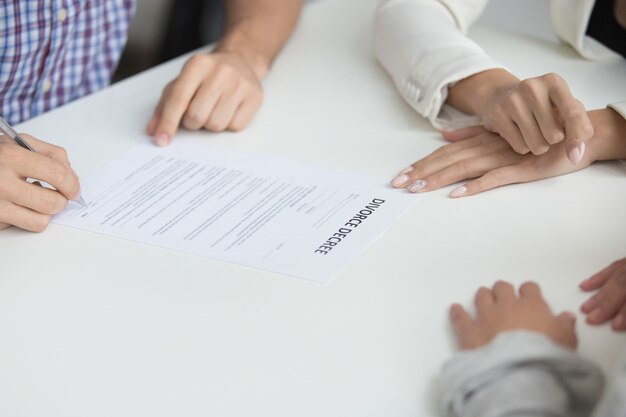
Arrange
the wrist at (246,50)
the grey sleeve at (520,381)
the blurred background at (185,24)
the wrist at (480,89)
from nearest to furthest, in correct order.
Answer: the grey sleeve at (520,381), the wrist at (480,89), the wrist at (246,50), the blurred background at (185,24)

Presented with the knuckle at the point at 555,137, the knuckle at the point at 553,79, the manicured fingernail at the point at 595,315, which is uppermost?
the knuckle at the point at 553,79

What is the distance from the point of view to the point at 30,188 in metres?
0.94

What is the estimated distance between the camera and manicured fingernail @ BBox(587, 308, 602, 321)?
743mm

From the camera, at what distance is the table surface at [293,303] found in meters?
0.70

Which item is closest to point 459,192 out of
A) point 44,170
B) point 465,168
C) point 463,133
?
point 465,168

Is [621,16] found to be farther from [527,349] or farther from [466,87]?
[527,349]

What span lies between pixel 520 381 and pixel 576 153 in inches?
13.5

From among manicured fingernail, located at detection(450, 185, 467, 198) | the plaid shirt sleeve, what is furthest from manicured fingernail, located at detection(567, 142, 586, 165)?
the plaid shirt sleeve

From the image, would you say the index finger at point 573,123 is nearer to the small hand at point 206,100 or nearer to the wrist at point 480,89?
the wrist at point 480,89

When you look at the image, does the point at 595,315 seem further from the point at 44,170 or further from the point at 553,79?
the point at 44,170

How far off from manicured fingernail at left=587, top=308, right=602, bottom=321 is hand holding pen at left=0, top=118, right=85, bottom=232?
0.55 metres

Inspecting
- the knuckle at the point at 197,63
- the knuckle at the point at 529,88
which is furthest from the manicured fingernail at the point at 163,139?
the knuckle at the point at 529,88

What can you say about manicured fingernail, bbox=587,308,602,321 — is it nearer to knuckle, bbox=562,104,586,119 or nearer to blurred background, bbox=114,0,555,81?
knuckle, bbox=562,104,586,119

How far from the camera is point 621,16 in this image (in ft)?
4.19
